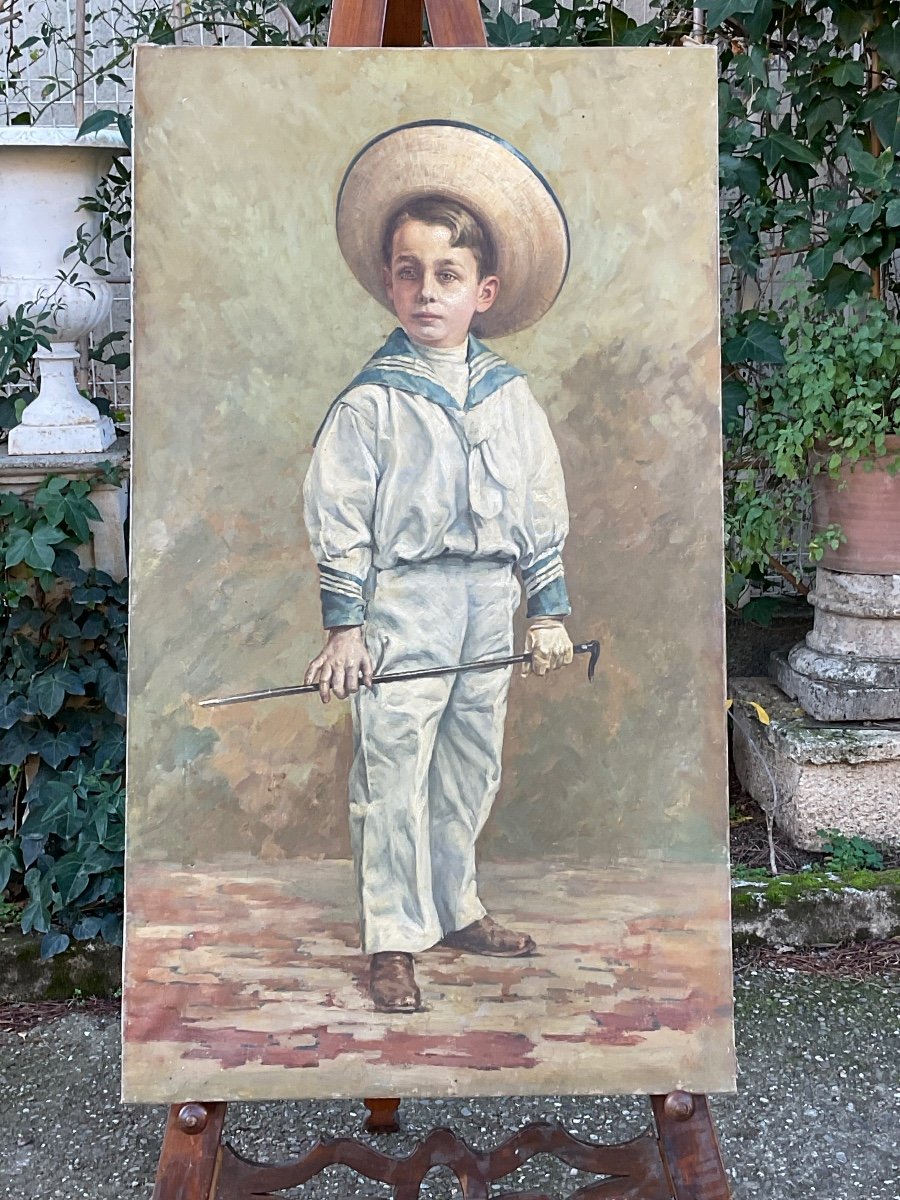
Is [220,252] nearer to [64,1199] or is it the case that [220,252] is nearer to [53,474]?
[53,474]

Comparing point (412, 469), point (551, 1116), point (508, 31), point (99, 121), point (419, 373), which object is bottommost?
point (551, 1116)

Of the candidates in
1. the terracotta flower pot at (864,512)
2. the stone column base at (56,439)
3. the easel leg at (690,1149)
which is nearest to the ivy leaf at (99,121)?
the stone column base at (56,439)

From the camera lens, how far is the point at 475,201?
1538 mm

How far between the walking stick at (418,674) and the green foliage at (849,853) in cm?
140

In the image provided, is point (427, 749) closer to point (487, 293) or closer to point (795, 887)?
point (487, 293)

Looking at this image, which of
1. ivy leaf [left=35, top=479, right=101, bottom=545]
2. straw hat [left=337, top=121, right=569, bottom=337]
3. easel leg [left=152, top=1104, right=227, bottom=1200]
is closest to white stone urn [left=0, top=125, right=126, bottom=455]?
ivy leaf [left=35, top=479, right=101, bottom=545]

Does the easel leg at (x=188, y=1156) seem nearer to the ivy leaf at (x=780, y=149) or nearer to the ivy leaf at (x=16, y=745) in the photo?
the ivy leaf at (x=16, y=745)

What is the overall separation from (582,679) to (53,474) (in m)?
1.37

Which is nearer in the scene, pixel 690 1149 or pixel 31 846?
pixel 690 1149

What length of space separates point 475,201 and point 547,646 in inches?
23.5

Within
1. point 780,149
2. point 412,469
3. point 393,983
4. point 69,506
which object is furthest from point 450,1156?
point 780,149

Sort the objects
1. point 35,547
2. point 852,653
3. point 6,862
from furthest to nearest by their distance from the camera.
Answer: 1. point 852,653
2. point 6,862
3. point 35,547

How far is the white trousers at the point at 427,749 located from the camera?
1.55m

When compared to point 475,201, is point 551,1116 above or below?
below
